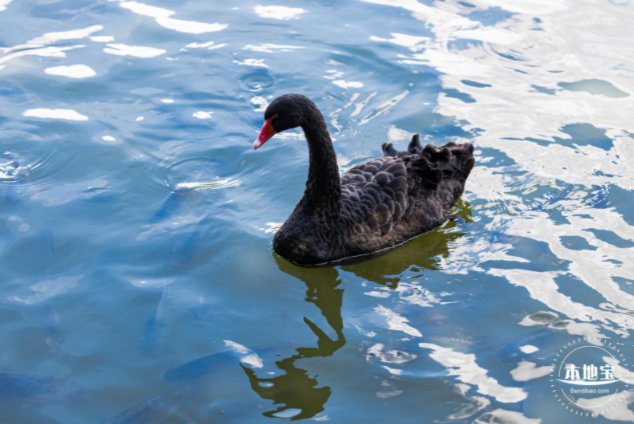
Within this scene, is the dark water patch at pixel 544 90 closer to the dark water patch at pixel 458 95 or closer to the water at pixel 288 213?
the water at pixel 288 213

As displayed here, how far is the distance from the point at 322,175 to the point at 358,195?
16.4 inches

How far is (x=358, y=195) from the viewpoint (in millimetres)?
6789

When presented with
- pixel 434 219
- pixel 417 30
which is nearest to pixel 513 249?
pixel 434 219

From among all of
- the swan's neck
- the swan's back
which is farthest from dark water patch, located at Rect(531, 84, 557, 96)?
the swan's neck

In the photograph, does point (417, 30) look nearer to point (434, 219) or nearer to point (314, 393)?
point (434, 219)

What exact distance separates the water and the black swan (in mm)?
188

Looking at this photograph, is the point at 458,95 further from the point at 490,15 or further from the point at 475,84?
the point at 490,15

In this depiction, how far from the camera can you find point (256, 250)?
6762mm

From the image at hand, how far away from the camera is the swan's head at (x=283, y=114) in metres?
6.17

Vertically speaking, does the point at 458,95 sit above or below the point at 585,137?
above

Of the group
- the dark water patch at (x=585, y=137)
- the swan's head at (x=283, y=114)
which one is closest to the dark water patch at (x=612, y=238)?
the dark water patch at (x=585, y=137)

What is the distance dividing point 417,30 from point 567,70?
5.68 ft

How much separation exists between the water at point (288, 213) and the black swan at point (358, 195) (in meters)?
0.19

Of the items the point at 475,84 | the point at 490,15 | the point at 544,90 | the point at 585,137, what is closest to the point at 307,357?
the point at 585,137
